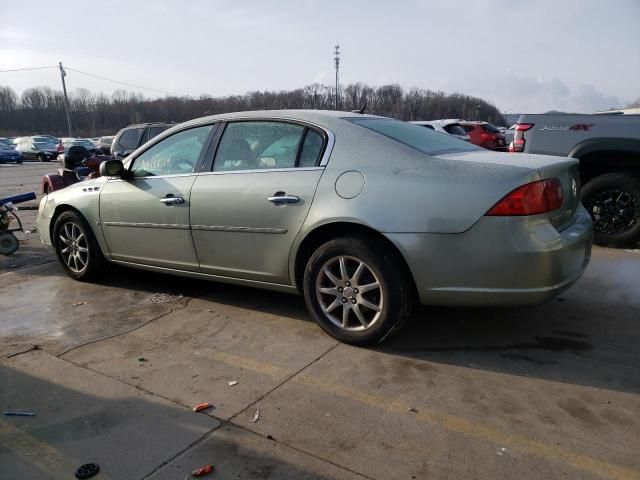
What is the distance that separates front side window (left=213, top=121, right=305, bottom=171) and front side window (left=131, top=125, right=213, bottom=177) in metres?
0.27

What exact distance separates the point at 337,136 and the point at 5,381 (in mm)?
2635

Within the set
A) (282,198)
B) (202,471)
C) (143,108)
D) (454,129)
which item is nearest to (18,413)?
(202,471)

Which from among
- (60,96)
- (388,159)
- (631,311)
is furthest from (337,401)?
(60,96)

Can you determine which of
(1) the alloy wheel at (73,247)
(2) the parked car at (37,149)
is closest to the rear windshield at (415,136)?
(1) the alloy wheel at (73,247)

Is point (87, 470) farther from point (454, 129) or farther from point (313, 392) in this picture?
point (454, 129)

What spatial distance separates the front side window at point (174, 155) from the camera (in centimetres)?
425

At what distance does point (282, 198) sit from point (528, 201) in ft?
5.19

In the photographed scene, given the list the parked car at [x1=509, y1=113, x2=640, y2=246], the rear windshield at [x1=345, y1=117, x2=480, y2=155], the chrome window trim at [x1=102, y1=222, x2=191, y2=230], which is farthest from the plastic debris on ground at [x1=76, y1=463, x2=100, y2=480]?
the parked car at [x1=509, y1=113, x2=640, y2=246]

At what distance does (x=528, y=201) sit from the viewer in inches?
116

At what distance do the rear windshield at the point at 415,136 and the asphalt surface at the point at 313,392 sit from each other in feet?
4.25

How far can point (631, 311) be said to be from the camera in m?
3.97

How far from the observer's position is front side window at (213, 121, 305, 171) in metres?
3.71

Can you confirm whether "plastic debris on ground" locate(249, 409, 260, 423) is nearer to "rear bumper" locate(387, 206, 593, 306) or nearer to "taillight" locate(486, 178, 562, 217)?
"rear bumper" locate(387, 206, 593, 306)

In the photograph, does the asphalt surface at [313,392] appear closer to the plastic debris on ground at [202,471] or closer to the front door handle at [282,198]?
the plastic debris on ground at [202,471]
